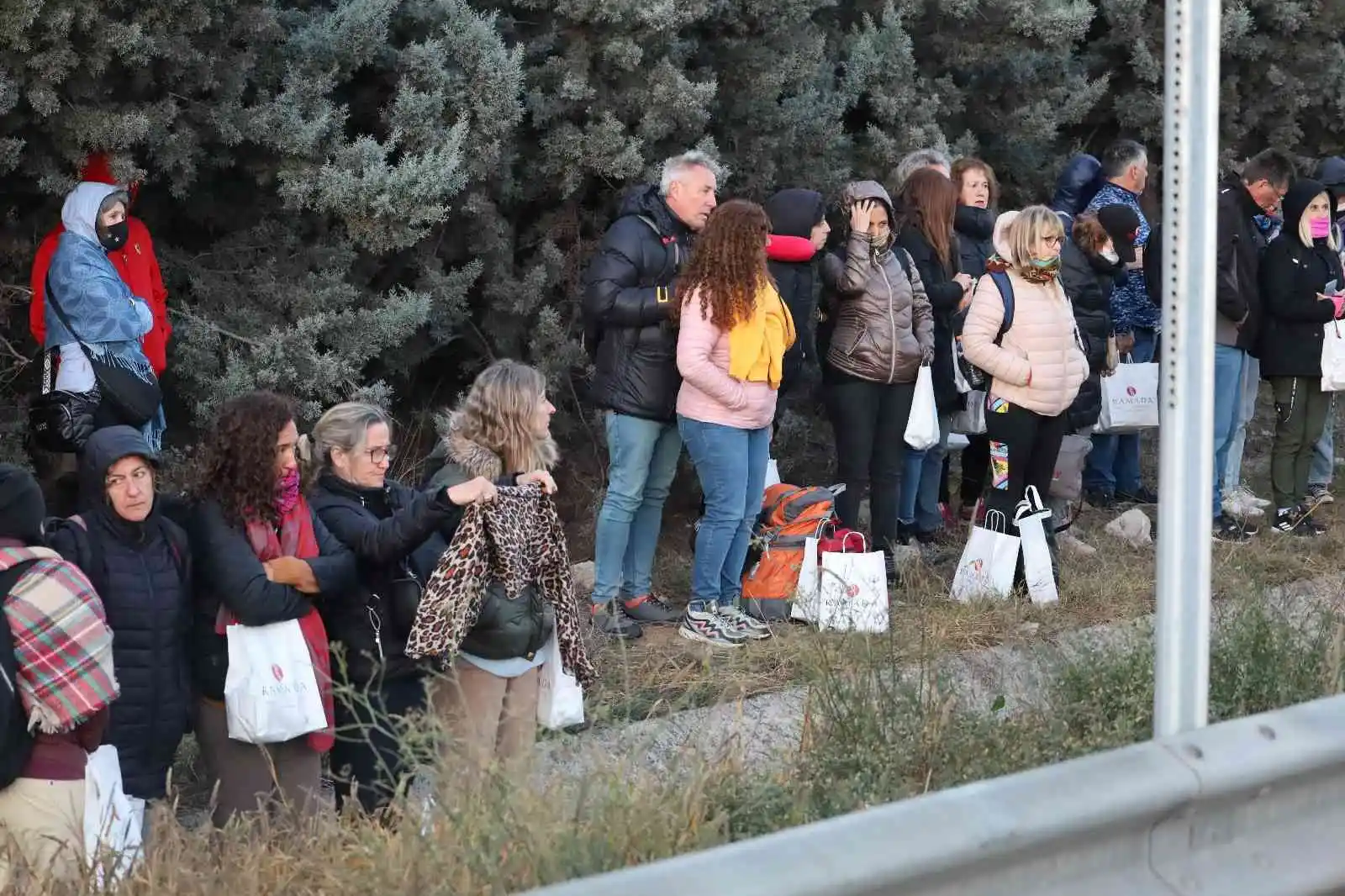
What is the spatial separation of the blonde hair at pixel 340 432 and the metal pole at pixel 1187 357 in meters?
2.71

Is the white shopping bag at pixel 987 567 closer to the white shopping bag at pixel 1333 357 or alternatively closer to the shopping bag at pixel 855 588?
the shopping bag at pixel 855 588

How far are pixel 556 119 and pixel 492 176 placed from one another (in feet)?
1.48

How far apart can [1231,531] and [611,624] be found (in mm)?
3927

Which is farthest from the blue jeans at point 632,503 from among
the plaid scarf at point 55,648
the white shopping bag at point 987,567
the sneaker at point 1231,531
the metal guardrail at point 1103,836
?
the metal guardrail at point 1103,836

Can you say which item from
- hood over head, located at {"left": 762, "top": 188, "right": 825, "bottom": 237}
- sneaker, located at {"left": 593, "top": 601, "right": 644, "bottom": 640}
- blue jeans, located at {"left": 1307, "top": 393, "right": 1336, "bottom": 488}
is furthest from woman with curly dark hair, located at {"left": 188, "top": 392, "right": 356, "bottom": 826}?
blue jeans, located at {"left": 1307, "top": 393, "right": 1336, "bottom": 488}

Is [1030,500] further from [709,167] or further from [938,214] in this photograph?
[709,167]

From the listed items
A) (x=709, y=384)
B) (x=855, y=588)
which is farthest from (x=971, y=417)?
(x=709, y=384)

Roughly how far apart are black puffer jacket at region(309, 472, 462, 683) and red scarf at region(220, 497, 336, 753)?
→ 3.9 inches

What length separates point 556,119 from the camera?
835 cm

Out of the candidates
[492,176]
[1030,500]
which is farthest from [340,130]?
[1030,500]

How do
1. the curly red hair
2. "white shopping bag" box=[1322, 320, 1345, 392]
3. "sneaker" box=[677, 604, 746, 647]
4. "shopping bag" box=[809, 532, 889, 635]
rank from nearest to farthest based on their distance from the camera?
"shopping bag" box=[809, 532, 889, 635]
the curly red hair
"sneaker" box=[677, 604, 746, 647]
"white shopping bag" box=[1322, 320, 1345, 392]

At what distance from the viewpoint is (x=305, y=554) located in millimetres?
5207

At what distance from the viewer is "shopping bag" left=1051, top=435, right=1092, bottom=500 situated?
28.0ft

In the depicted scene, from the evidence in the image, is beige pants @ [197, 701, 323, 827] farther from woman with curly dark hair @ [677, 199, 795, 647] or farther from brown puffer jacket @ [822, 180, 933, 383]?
brown puffer jacket @ [822, 180, 933, 383]
